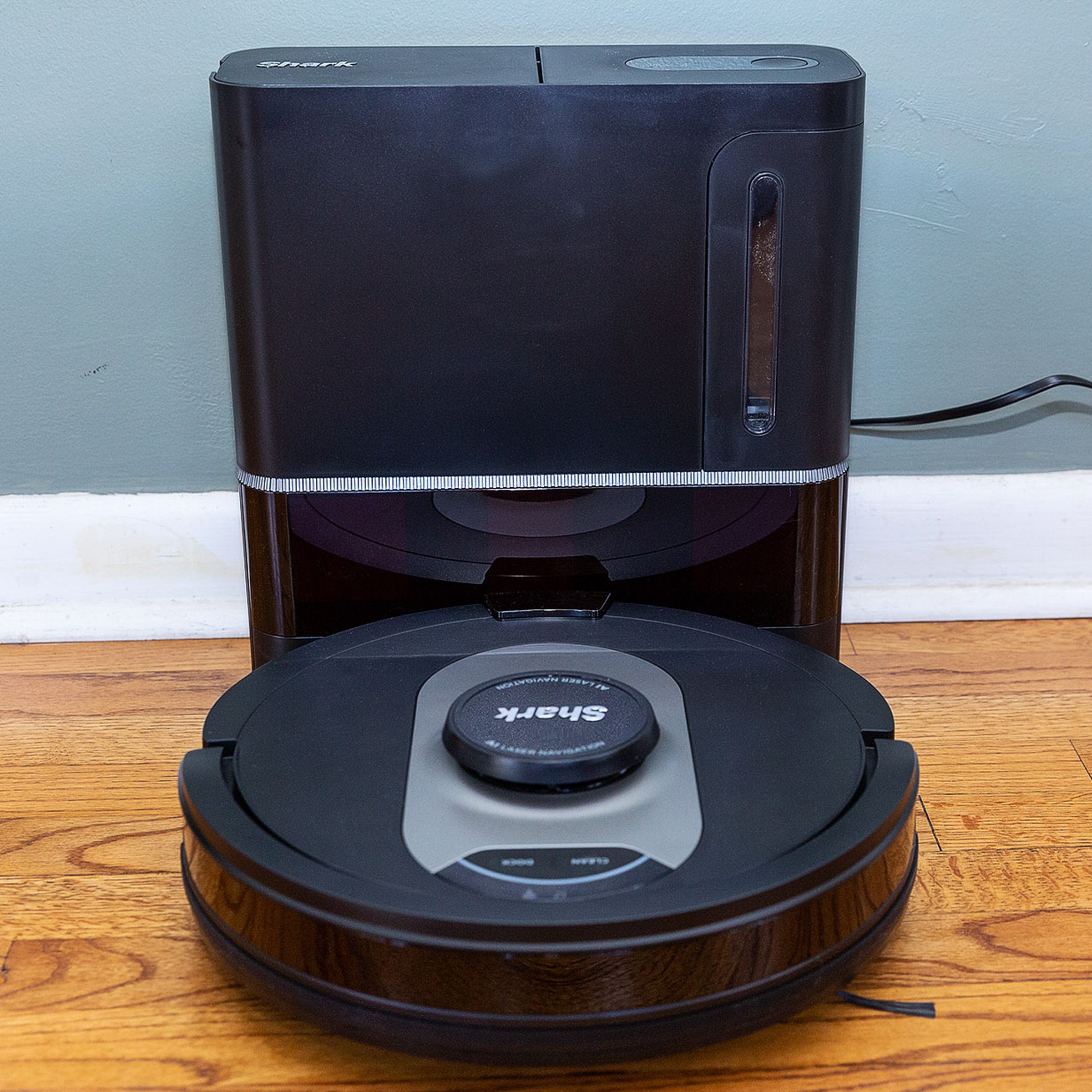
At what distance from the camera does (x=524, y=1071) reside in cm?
50

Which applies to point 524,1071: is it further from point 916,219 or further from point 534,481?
point 916,219

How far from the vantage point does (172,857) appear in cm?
63

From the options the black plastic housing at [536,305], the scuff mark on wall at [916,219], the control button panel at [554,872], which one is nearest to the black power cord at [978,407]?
the scuff mark on wall at [916,219]

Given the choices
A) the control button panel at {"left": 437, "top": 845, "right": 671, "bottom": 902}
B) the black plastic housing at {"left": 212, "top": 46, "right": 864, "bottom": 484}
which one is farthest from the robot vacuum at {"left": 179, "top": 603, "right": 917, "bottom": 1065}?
the black plastic housing at {"left": 212, "top": 46, "right": 864, "bottom": 484}

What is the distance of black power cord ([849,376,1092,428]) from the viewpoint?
0.88 m

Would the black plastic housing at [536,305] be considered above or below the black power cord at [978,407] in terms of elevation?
above

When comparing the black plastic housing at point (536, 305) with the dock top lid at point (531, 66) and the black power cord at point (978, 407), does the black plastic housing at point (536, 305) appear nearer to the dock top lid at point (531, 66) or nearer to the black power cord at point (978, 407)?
the dock top lid at point (531, 66)

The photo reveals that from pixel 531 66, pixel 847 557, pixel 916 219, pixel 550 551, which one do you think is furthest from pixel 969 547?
pixel 531 66

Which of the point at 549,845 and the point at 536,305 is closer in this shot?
the point at 549,845

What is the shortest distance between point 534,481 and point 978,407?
0.39m

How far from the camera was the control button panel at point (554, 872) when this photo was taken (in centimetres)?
47

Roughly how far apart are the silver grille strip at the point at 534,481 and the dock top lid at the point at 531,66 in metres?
0.20

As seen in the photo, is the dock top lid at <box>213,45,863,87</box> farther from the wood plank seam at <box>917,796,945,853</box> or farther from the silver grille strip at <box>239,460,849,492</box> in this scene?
the wood plank seam at <box>917,796,945,853</box>

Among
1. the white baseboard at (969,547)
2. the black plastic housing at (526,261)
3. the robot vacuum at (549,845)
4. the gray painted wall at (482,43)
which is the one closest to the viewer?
the robot vacuum at (549,845)
